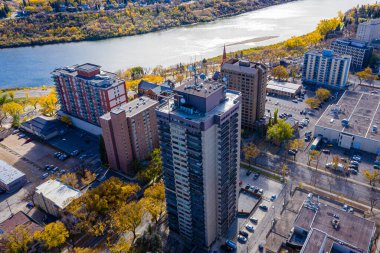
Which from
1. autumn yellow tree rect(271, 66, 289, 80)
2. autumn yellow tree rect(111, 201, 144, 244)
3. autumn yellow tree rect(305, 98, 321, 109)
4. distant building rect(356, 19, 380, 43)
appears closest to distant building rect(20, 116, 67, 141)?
autumn yellow tree rect(111, 201, 144, 244)

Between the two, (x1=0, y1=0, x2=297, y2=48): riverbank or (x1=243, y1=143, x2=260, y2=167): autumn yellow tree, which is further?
(x1=0, y1=0, x2=297, y2=48): riverbank

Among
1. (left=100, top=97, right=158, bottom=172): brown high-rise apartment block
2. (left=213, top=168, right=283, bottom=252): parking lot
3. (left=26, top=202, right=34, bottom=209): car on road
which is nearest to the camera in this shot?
(left=213, top=168, right=283, bottom=252): parking lot

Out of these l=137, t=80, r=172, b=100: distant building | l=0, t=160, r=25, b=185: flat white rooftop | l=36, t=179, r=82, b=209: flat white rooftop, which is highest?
l=137, t=80, r=172, b=100: distant building

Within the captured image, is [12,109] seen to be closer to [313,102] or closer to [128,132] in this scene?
[128,132]

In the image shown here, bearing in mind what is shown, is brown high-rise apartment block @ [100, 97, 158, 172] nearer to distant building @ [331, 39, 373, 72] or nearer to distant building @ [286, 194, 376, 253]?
distant building @ [286, 194, 376, 253]

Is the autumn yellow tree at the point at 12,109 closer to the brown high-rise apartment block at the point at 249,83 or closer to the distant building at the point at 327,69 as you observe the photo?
the brown high-rise apartment block at the point at 249,83

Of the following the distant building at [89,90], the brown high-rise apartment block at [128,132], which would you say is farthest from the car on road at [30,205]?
the distant building at [89,90]
